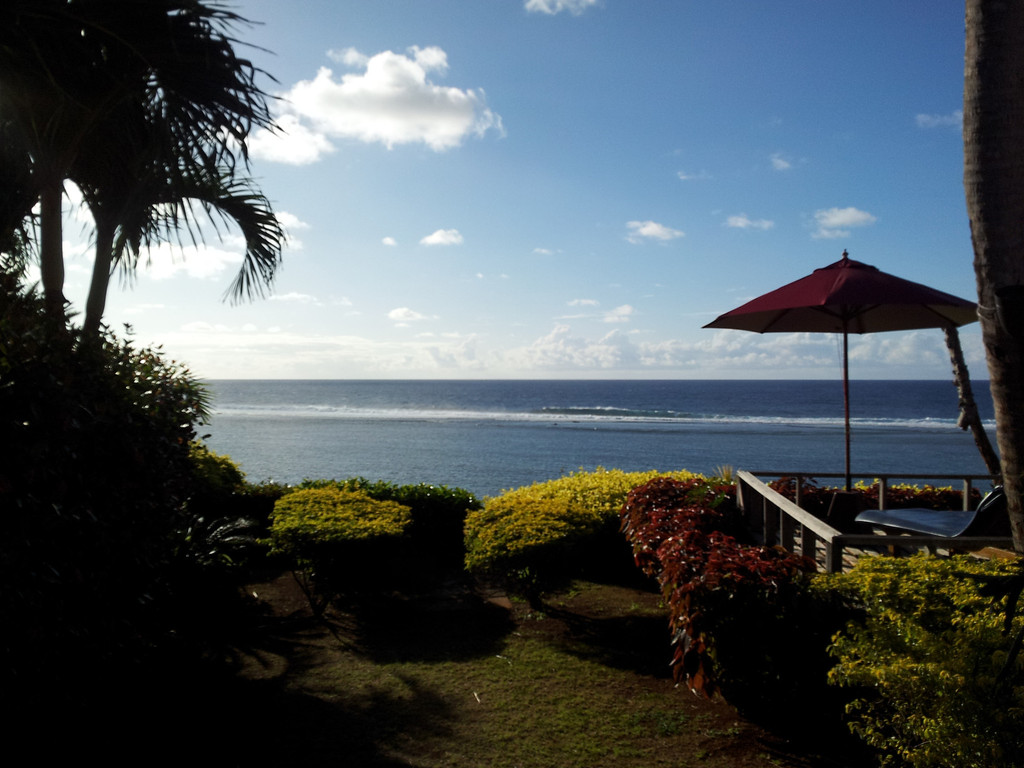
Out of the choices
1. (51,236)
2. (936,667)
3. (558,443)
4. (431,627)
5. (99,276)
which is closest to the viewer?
(936,667)

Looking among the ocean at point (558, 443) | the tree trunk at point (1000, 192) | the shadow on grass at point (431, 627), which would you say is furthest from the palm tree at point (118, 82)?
the ocean at point (558, 443)

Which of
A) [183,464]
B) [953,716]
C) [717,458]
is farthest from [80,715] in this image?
[717,458]

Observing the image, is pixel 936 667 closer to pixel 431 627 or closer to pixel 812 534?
pixel 812 534

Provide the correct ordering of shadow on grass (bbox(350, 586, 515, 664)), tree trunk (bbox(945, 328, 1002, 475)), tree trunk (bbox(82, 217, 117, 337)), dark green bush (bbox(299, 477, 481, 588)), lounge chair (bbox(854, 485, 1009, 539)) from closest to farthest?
lounge chair (bbox(854, 485, 1009, 539))
shadow on grass (bbox(350, 586, 515, 664))
tree trunk (bbox(82, 217, 117, 337))
dark green bush (bbox(299, 477, 481, 588))
tree trunk (bbox(945, 328, 1002, 475))

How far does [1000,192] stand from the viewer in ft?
11.9

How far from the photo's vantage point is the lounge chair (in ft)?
16.5

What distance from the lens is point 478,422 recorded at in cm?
5850

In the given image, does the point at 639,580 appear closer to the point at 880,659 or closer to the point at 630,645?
the point at 630,645

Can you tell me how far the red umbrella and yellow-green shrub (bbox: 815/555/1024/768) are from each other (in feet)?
9.48

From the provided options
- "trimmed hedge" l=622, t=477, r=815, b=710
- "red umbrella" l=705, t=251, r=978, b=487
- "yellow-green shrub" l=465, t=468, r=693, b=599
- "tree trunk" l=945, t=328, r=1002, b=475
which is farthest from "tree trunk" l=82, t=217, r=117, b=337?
"tree trunk" l=945, t=328, r=1002, b=475

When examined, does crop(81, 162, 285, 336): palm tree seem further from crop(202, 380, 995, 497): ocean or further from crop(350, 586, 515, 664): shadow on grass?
crop(202, 380, 995, 497): ocean

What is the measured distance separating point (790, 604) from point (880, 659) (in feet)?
2.69

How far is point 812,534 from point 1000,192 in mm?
2404

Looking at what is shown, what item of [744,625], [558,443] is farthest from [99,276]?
[558,443]
